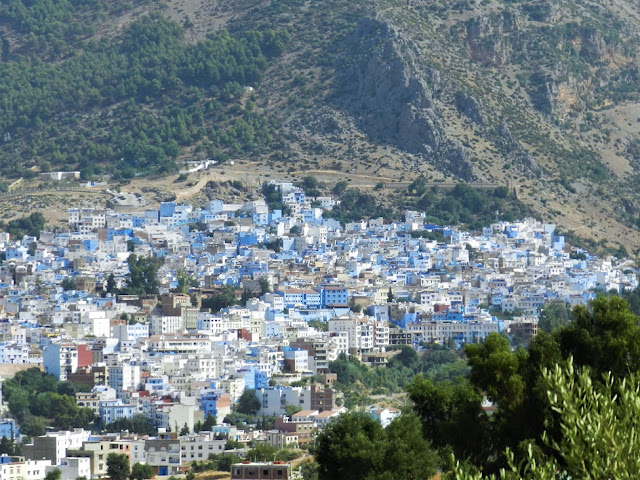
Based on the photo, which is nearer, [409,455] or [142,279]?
[409,455]

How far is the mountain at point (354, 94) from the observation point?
86312mm

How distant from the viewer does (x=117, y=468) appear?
144ft

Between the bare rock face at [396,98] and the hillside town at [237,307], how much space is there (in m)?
5.03

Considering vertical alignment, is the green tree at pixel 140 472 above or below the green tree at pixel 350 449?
below

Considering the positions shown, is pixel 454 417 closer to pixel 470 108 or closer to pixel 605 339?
pixel 605 339

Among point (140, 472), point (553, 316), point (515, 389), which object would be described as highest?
point (553, 316)

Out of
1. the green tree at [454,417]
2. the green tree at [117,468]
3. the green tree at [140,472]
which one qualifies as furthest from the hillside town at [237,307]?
the green tree at [454,417]

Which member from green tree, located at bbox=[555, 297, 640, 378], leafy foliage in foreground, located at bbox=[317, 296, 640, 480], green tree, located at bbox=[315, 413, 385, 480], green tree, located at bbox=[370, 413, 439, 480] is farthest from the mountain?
green tree, located at bbox=[555, 297, 640, 378]

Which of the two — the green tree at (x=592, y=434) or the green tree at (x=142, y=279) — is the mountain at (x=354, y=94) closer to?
the green tree at (x=142, y=279)

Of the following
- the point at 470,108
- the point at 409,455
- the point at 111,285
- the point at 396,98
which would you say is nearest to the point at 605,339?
the point at 409,455

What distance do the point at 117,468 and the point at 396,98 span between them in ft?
151

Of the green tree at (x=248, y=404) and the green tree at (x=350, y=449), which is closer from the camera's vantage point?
the green tree at (x=350, y=449)

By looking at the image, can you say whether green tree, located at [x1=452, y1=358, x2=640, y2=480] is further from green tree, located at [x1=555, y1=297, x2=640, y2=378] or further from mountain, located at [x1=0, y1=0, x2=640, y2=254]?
mountain, located at [x1=0, y1=0, x2=640, y2=254]

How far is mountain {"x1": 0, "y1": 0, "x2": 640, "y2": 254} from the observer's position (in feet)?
283
